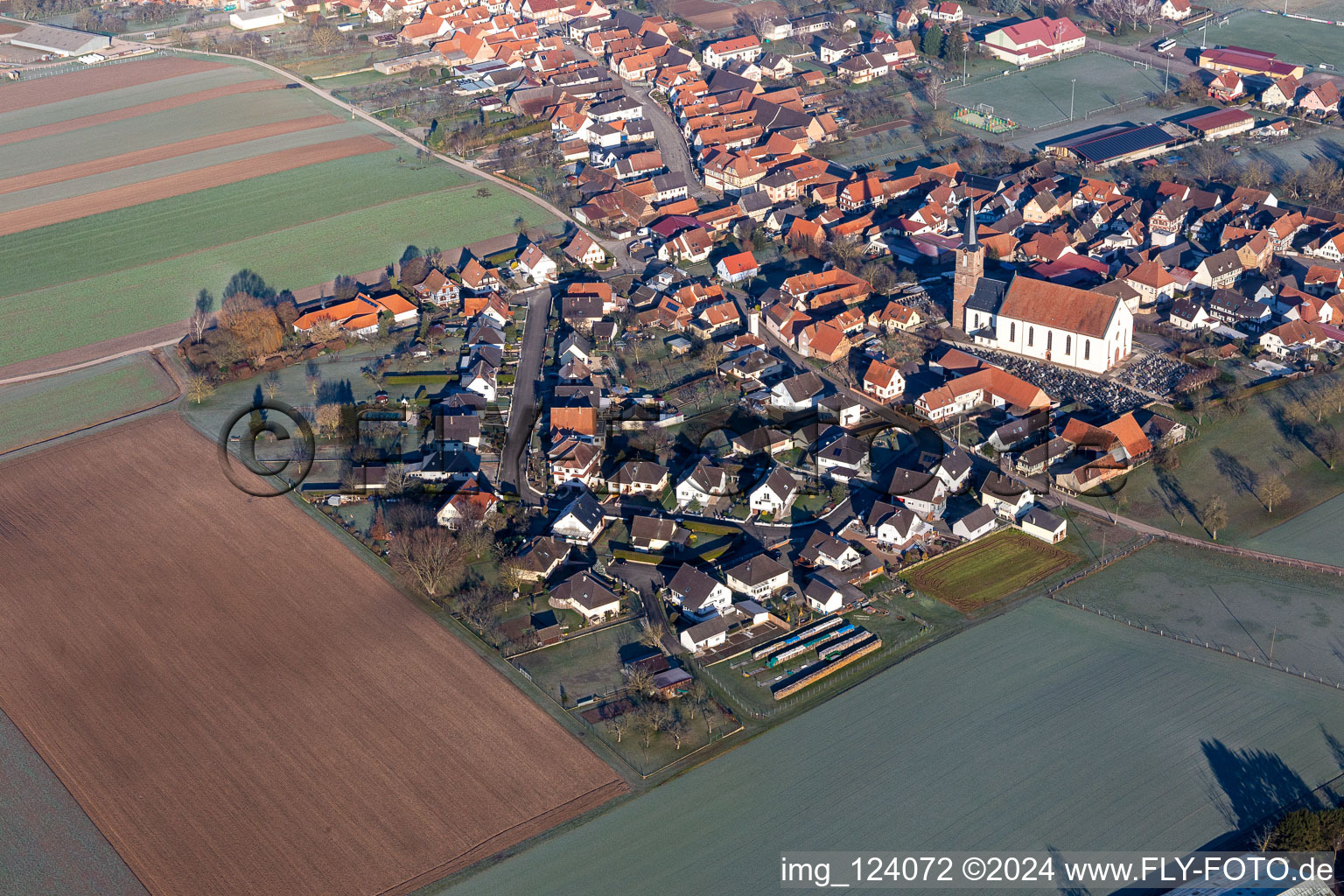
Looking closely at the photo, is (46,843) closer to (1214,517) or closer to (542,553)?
(542,553)

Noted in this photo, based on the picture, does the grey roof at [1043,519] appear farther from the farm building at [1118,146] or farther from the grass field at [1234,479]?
the farm building at [1118,146]

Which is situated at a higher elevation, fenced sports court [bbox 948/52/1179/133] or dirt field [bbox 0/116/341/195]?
dirt field [bbox 0/116/341/195]

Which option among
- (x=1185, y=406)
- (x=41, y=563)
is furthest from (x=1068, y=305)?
(x=41, y=563)

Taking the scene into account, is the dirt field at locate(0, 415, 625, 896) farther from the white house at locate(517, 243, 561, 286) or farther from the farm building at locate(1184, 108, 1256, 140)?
the farm building at locate(1184, 108, 1256, 140)

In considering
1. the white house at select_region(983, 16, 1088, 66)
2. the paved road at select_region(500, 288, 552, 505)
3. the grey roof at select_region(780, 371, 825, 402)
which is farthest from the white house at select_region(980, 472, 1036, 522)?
the white house at select_region(983, 16, 1088, 66)

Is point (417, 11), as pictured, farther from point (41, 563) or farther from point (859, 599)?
point (859, 599)

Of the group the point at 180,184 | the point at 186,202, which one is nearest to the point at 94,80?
the point at 180,184
